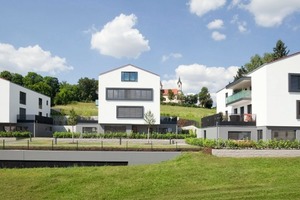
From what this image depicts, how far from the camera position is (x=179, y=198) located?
15.6 m

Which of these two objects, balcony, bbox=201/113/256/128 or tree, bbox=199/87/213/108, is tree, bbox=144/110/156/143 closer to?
balcony, bbox=201/113/256/128

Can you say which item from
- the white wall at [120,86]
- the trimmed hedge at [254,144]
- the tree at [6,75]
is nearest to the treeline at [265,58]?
the white wall at [120,86]

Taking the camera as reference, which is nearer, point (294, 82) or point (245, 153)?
point (245, 153)

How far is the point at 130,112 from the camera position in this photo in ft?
150

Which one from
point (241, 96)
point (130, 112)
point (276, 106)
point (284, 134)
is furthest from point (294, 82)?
point (130, 112)

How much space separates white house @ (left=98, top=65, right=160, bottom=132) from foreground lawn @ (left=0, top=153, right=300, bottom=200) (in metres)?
23.4

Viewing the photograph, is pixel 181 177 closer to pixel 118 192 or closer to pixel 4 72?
pixel 118 192

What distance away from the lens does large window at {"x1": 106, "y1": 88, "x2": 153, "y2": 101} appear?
45375 mm

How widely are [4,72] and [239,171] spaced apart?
8514cm

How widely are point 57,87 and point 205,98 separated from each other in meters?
42.2

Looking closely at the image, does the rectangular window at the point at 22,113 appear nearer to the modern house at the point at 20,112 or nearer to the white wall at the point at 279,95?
the modern house at the point at 20,112

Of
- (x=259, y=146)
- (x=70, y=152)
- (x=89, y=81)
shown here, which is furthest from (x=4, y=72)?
(x=259, y=146)

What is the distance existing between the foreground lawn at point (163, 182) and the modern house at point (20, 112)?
25.1 m

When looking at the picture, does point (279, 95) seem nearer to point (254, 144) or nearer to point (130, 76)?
point (254, 144)
